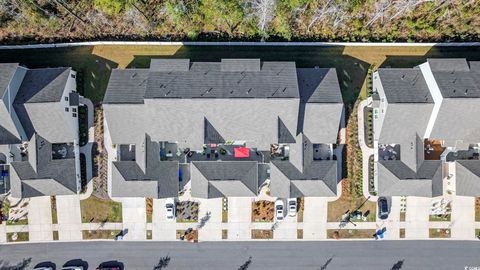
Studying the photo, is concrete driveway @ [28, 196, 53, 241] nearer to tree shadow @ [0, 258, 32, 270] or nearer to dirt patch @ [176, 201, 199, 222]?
tree shadow @ [0, 258, 32, 270]

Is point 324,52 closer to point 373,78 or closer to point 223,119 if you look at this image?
point 373,78

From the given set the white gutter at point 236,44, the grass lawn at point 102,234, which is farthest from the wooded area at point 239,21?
the grass lawn at point 102,234

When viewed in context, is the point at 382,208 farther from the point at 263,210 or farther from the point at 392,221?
the point at 263,210

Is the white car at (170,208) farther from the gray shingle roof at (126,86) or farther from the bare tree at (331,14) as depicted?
the bare tree at (331,14)

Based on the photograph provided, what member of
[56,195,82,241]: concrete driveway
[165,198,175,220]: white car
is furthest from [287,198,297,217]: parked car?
[56,195,82,241]: concrete driveway

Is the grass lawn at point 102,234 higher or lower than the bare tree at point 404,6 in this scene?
lower

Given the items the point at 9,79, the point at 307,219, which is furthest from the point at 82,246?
the point at 307,219
